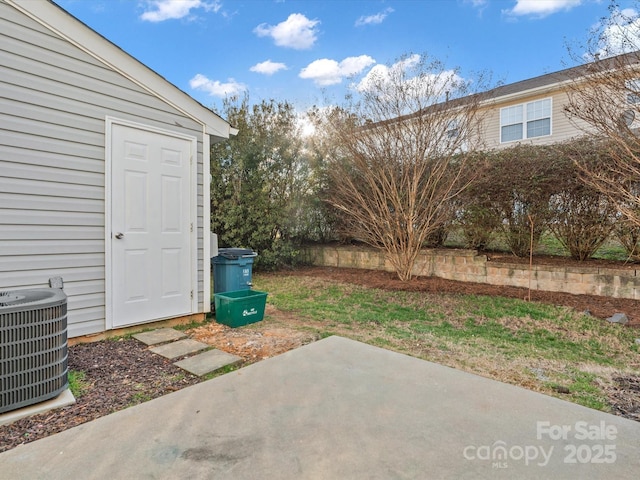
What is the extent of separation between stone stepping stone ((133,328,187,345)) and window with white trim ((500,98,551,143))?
12.2m

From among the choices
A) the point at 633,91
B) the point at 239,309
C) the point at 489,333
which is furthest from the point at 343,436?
the point at 633,91

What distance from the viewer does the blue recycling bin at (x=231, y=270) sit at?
452cm

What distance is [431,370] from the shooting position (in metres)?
2.59

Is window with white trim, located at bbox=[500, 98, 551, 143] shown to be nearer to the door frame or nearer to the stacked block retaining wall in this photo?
the stacked block retaining wall

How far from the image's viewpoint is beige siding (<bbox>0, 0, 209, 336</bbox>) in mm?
2871

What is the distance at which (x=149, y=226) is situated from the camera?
3.69 m

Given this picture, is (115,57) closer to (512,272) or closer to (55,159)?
(55,159)

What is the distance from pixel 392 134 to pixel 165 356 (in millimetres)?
4905

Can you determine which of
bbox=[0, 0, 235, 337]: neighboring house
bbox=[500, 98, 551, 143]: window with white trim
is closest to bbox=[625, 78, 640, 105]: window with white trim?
bbox=[0, 0, 235, 337]: neighboring house

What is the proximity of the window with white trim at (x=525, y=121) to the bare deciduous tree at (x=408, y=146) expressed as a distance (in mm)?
6740

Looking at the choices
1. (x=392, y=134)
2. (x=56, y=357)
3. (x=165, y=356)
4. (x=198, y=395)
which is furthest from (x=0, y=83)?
(x=392, y=134)

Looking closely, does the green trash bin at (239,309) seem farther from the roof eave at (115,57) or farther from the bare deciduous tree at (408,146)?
the bare deciduous tree at (408,146)

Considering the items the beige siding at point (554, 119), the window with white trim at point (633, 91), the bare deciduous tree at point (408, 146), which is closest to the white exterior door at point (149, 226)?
the bare deciduous tree at point (408, 146)

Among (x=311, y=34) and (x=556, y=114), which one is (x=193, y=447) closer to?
(x=311, y=34)
